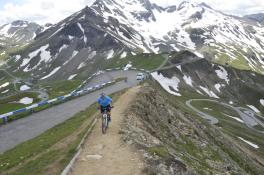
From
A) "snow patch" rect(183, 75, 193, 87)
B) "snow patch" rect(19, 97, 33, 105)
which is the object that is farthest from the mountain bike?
"snow patch" rect(183, 75, 193, 87)

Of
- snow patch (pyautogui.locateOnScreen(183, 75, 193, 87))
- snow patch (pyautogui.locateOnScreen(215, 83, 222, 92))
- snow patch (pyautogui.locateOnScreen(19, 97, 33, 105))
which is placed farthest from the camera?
snow patch (pyautogui.locateOnScreen(215, 83, 222, 92))

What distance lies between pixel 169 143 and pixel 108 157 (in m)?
13.6

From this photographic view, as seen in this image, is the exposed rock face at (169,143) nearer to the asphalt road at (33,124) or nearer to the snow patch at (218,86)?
the asphalt road at (33,124)

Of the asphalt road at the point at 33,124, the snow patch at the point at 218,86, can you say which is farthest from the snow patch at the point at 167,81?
the asphalt road at the point at 33,124

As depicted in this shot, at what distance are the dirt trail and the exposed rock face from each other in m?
0.85

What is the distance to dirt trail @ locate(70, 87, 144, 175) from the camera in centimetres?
2580

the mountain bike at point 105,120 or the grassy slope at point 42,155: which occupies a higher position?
the mountain bike at point 105,120

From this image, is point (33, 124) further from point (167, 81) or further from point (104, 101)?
point (167, 81)

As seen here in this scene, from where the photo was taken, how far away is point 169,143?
1606 inches

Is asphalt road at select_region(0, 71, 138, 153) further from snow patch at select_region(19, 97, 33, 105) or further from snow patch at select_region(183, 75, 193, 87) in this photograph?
snow patch at select_region(183, 75, 193, 87)

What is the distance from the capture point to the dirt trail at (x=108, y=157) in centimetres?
2580

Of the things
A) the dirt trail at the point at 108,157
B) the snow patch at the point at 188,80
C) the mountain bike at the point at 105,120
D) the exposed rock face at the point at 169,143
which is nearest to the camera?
the dirt trail at the point at 108,157

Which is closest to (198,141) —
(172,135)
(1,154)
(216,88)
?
(172,135)

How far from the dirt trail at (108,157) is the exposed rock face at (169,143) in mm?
853
